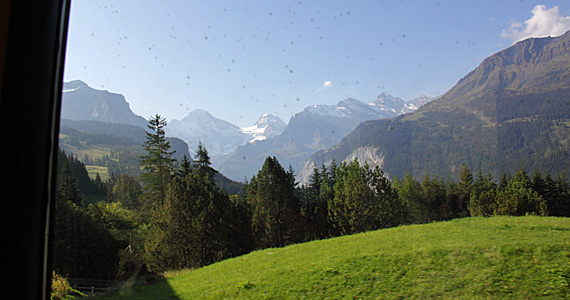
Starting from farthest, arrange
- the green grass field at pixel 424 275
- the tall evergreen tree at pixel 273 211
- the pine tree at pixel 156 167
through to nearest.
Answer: the pine tree at pixel 156 167 → the tall evergreen tree at pixel 273 211 → the green grass field at pixel 424 275

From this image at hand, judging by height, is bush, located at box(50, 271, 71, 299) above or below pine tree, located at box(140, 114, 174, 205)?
below

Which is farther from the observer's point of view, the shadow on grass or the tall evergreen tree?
the tall evergreen tree

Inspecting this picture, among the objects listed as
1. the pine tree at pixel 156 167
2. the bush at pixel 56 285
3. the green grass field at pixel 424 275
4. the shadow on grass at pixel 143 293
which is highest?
the pine tree at pixel 156 167

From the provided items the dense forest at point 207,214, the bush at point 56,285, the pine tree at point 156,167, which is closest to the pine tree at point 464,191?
the dense forest at point 207,214

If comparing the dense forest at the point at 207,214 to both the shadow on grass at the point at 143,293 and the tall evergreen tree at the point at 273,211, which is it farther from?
the shadow on grass at the point at 143,293

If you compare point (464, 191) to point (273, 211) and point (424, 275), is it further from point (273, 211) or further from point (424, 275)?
point (424, 275)

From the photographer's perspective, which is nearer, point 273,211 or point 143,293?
point 143,293

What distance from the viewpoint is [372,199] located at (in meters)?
28.1

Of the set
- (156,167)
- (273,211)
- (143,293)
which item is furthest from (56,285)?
(156,167)

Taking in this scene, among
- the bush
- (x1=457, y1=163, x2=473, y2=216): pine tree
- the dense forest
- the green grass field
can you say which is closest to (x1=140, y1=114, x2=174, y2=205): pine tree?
the dense forest

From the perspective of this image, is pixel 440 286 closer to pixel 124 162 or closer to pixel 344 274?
pixel 344 274

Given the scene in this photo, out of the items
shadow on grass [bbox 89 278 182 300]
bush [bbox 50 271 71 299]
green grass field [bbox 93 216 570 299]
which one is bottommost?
shadow on grass [bbox 89 278 182 300]

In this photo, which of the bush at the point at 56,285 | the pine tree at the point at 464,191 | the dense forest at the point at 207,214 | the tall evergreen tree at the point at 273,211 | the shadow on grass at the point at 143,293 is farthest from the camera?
the pine tree at the point at 464,191

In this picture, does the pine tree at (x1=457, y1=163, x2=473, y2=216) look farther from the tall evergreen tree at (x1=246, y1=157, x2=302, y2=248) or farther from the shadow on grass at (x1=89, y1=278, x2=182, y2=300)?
the shadow on grass at (x1=89, y1=278, x2=182, y2=300)
